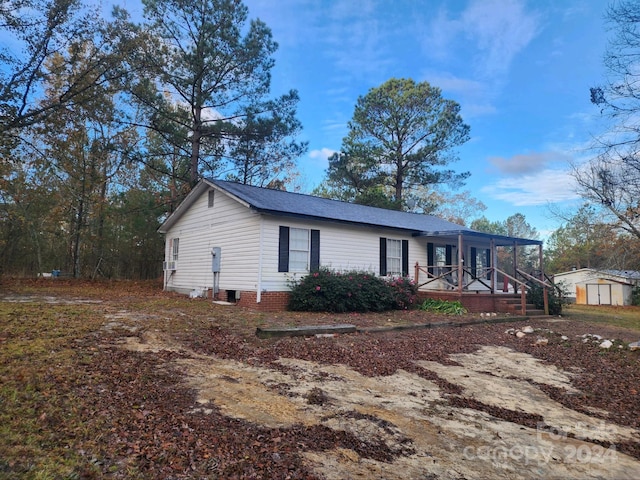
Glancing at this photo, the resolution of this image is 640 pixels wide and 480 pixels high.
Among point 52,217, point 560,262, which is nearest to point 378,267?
point 52,217

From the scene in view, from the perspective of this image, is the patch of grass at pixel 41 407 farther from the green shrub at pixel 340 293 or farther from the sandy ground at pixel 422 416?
the green shrub at pixel 340 293

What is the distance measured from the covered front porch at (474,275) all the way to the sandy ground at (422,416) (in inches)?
309

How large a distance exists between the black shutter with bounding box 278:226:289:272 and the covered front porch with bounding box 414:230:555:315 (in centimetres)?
509

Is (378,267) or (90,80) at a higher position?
(90,80)

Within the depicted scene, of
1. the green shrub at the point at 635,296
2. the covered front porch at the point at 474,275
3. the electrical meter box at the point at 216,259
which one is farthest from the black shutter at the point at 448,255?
the green shrub at the point at 635,296

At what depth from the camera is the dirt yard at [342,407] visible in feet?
9.16

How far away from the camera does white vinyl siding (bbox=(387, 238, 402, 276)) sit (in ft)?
48.5

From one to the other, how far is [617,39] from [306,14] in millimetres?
9286

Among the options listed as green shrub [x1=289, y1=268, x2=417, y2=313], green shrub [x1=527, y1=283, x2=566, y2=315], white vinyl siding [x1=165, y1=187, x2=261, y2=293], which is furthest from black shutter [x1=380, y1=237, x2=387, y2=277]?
green shrub [x1=527, y1=283, x2=566, y2=315]

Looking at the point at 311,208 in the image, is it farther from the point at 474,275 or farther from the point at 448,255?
the point at 474,275

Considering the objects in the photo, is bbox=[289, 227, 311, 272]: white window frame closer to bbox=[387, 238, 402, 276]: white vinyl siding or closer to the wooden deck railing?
bbox=[387, 238, 402, 276]: white vinyl siding

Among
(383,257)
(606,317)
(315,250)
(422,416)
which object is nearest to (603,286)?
(606,317)

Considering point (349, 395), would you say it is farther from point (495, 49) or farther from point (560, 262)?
point (560, 262)

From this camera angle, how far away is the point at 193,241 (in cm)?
1533
